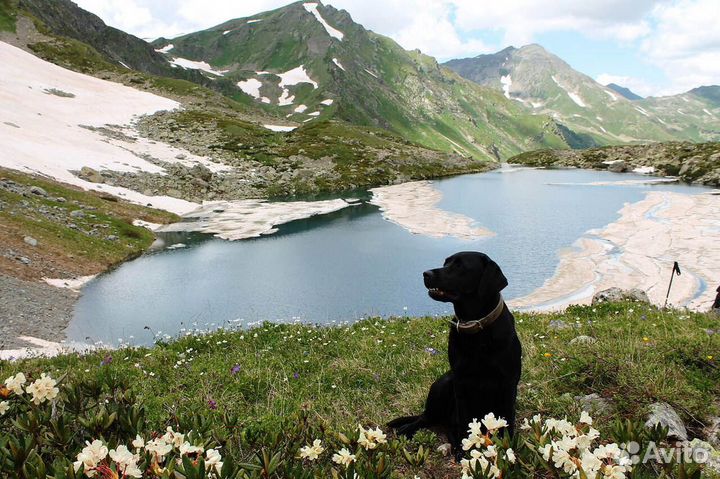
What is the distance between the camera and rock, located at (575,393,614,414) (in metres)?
6.51

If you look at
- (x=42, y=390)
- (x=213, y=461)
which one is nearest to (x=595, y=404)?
(x=213, y=461)

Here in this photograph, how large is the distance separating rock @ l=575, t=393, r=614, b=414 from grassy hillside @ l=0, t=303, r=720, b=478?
7 cm

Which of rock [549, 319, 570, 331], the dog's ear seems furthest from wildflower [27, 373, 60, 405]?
rock [549, 319, 570, 331]

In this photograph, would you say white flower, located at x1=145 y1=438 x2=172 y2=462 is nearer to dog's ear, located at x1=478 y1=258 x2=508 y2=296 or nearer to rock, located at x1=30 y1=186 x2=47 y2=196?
dog's ear, located at x1=478 y1=258 x2=508 y2=296

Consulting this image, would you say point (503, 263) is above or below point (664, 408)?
below

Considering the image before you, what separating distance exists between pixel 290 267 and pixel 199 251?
34.9 feet

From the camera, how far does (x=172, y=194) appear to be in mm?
67125

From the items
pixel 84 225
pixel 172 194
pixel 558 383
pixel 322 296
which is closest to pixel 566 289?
pixel 322 296

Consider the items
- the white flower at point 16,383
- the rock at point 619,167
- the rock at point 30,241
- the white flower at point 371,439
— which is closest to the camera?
the white flower at point 371,439

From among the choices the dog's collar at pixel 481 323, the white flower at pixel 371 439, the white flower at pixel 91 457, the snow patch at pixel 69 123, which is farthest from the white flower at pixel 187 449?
the snow patch at pixel 69 123

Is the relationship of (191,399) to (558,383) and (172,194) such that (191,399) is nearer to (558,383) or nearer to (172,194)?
(558,383)

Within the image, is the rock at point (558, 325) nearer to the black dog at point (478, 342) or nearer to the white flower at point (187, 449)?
the black dog at point (478, 342)

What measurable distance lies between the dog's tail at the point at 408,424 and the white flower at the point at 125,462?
4241mm

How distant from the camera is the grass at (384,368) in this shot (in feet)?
22.8
